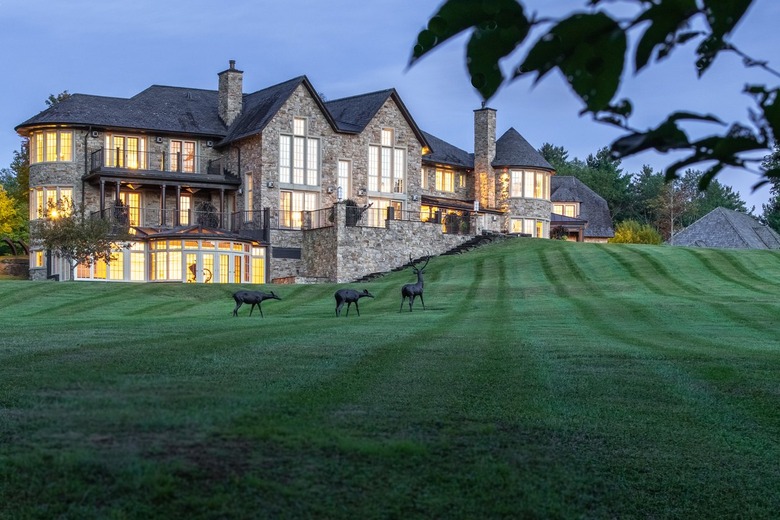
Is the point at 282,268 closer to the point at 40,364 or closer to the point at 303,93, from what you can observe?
the point at 303,93

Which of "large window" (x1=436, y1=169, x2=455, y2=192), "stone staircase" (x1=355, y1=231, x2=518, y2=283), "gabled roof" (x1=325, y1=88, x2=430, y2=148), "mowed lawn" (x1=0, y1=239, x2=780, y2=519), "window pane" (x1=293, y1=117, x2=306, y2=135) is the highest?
"gabled roof" (x1=325, y1=88, x2=430, y2=148)

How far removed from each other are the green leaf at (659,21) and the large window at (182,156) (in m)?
55.7

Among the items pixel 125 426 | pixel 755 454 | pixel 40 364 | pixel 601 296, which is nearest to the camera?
pixel 125 426

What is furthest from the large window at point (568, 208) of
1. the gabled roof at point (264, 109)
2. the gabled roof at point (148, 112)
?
the gabled roof at point (148, 112)

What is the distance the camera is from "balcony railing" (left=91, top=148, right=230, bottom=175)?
2163 inches

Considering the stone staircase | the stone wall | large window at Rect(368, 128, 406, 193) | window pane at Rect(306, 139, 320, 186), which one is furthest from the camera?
large window at Rect(368, 128, 406, 193)

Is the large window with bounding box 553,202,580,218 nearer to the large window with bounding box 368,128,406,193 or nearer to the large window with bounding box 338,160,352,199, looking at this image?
the large window with bounding box 368,128,406,193

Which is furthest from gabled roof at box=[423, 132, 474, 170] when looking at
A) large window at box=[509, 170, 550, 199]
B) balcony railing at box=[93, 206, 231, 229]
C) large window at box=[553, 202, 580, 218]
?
large window at box=[553, 202, 580, 218]

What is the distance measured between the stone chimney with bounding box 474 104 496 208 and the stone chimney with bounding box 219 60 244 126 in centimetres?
1673

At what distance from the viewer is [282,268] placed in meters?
54.9

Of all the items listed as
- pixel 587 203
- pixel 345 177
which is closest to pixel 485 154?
pixel 345 177

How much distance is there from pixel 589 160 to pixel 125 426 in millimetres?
134201

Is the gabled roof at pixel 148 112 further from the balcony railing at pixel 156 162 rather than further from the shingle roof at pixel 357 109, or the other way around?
the shingle roof at pixel 357 109

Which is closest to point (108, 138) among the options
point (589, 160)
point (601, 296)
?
point (601, 296)
